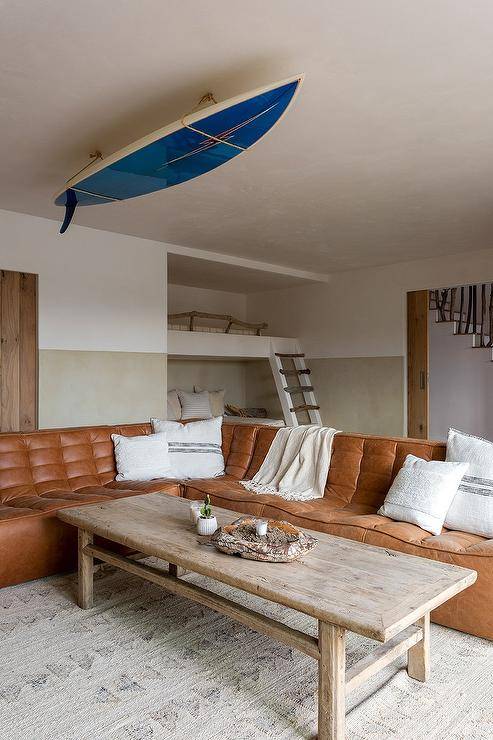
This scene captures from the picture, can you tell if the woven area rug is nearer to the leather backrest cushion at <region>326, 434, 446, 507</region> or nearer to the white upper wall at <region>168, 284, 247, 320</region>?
the leather backrest cushion at <region>326, 434, 446, 507</region>

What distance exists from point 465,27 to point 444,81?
1.33ft

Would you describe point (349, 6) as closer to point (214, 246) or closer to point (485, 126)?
point (485, 126)

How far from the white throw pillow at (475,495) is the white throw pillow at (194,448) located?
1.89m

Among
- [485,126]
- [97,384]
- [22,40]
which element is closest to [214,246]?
[97,384]

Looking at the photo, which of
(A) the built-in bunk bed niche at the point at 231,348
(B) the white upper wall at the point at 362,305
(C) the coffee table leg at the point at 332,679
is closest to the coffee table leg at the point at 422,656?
(C) the coffee table leg at the point at 332,679

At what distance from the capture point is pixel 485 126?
9.45 feet

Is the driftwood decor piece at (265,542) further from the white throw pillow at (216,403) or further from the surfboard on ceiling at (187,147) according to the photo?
the white throw pillow at (216,403)

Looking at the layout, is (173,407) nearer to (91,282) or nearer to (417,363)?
(91,282)

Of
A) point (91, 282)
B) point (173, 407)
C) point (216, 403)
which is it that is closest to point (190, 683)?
point (91, 282)

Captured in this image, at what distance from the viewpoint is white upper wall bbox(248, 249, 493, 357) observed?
6.05 metres

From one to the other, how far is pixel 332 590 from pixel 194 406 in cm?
510

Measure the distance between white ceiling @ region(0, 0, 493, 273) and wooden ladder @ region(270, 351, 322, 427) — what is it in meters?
2.72

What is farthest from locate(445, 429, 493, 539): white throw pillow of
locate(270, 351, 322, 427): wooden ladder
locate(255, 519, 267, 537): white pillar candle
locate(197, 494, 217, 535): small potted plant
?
locate(270, 351, 322, 427): wooden ladder

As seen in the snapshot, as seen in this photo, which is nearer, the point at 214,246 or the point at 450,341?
the point at 214,246
